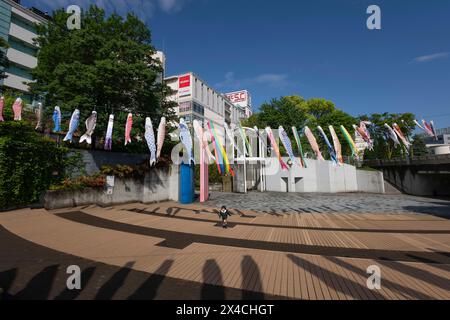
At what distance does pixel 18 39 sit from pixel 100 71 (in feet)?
119

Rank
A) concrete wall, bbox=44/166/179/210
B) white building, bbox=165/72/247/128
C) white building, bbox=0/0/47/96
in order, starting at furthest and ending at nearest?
white building, bbox=165/72/247/128 < white building, bbox=0/0/47/96 < concrete wall, bbox=44/166/179/210

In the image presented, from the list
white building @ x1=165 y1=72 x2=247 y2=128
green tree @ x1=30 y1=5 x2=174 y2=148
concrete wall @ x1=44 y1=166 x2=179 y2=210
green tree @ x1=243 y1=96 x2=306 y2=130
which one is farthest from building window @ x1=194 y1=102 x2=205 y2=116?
concrete wall @ x1=44 y1=166 x2=179 y2=210

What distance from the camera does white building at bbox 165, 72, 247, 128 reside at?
2477 inches

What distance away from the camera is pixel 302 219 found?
556 inches

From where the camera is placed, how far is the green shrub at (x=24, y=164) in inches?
563

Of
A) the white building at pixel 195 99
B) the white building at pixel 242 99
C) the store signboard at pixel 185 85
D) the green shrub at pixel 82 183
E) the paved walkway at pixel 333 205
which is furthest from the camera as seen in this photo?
the white building at pixel 242 99

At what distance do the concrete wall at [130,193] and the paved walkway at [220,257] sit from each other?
6.64 feet

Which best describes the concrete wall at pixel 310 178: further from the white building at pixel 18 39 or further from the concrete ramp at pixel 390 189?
the white building at pixel 18 39

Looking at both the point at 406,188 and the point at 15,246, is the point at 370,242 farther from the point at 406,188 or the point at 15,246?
the point at 406,188

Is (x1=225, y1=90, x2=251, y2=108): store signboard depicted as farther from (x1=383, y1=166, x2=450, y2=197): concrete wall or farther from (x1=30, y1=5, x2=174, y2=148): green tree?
(x1=30, y1=5, x2=174, y2=148): green tree

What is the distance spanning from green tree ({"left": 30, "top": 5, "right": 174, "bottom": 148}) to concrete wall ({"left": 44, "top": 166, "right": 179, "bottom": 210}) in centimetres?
431

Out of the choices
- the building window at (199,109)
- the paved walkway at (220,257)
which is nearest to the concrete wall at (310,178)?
the paved walkway at (220,257)
